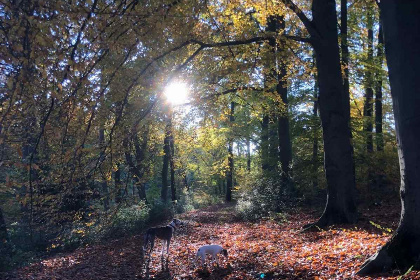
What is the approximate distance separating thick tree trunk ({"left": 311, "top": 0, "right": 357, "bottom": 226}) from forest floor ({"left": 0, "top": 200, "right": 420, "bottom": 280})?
59cm

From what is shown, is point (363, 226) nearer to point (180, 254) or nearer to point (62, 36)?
point (180, 254)

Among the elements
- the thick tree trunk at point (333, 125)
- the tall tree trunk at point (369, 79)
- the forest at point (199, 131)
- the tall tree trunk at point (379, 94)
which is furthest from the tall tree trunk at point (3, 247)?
the tall tree trunk at point (379, 94)

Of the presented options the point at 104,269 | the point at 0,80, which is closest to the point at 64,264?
the point at 104,269

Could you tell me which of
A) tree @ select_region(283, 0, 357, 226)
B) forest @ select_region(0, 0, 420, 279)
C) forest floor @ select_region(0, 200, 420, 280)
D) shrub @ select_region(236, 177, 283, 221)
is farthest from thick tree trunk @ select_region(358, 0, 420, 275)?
shrub @ select_region(236, 177, 283, 221)

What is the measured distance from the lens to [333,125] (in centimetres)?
935

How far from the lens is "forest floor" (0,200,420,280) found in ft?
19.9

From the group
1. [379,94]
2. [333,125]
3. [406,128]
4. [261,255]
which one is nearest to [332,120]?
[333,125]

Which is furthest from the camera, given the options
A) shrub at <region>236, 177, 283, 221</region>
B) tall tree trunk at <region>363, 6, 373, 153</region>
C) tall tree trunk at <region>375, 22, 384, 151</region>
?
tall tree trunk at <region>363, 6, 373, 153</region>

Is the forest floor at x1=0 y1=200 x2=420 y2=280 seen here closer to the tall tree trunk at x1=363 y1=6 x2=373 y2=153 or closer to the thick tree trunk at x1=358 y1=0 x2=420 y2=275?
the thick tree trunk at x1=358 y1=0 x2=420 y2=275

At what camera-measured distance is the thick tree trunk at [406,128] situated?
4734 millimetres

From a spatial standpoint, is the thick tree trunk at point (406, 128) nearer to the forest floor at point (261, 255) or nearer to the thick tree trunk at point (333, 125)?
the forest floor at point (261, 255)

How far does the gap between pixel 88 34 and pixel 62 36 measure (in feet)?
0.99

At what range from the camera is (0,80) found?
516 centimetres

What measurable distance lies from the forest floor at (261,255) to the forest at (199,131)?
6cm
